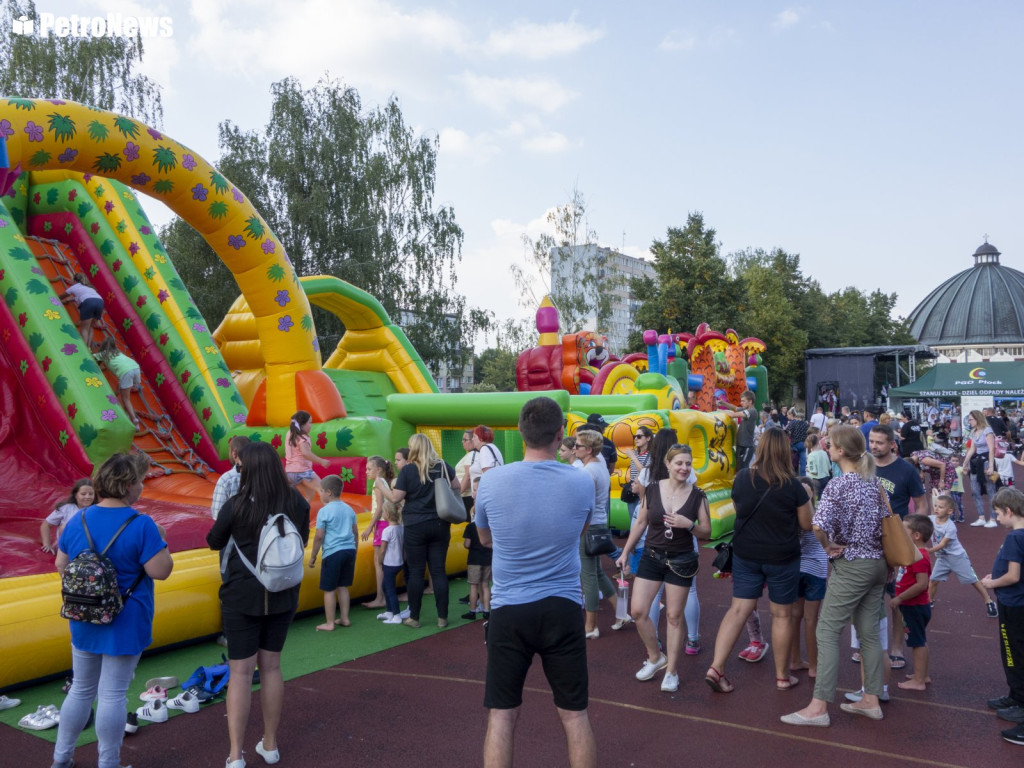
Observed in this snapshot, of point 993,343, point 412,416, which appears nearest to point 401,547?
point 412,416

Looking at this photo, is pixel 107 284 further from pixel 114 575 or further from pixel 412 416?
pixel 114 575

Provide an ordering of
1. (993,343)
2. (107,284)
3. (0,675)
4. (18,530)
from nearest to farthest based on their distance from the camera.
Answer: (0,675)
(18,530)
(107,284)
(993,343)

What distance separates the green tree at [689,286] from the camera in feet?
100

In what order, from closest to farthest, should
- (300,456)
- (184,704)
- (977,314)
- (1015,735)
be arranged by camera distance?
(1015,735) → (184,704) → (300,456) → (977,314)

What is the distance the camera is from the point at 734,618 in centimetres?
418

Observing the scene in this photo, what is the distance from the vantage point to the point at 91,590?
9.91 feet

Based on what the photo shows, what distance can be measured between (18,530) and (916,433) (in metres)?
9.73

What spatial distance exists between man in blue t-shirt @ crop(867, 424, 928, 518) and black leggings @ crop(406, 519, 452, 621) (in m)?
2.83

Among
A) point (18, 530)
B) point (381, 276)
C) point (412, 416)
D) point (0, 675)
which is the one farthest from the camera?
point (381, 276)

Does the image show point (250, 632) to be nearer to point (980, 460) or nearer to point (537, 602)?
point (537, 602)

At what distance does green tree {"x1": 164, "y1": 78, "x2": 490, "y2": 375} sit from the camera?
22.3 meters

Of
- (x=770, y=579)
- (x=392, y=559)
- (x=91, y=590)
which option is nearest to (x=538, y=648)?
(x=91, y=590)

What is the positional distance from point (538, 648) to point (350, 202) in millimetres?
21797

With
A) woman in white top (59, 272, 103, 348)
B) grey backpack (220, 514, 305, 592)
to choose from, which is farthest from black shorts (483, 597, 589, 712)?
woman in white top (59, 272, 103, 348)
